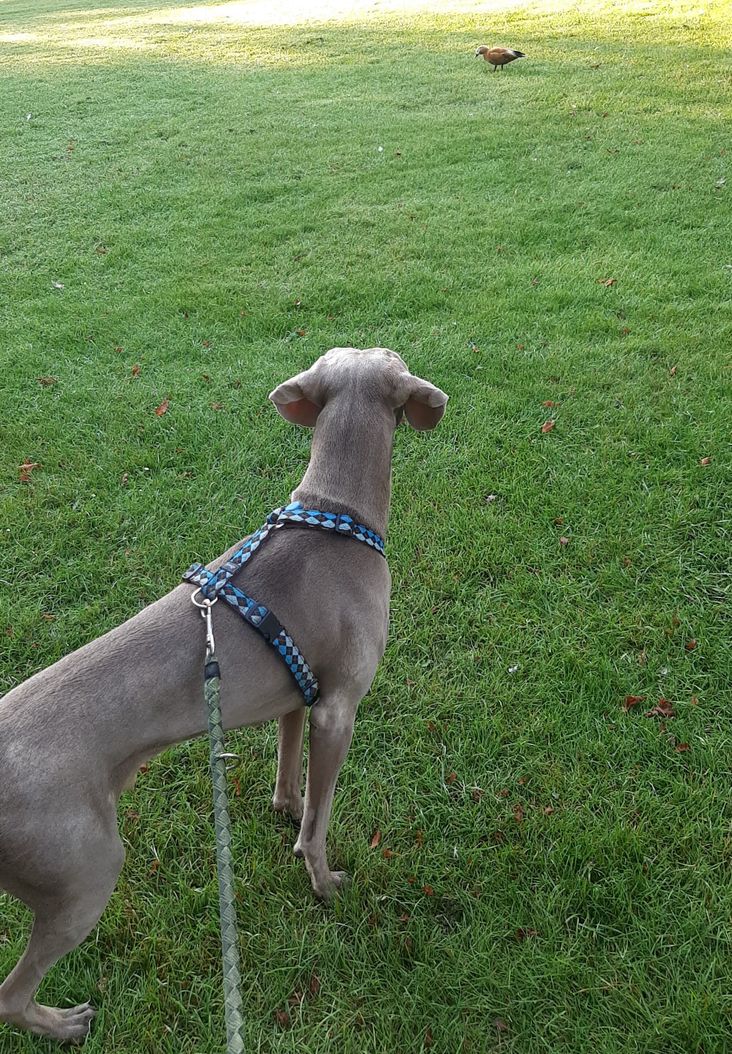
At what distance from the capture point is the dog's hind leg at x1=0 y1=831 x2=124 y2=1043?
6.61ft

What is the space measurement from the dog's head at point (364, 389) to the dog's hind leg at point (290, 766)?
3.95ft

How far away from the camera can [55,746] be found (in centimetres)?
193

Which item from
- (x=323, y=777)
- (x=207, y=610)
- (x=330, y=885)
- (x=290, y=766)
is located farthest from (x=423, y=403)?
(x=330, y=885)

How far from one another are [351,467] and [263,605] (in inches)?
26.1

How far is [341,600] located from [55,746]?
0.98 metres

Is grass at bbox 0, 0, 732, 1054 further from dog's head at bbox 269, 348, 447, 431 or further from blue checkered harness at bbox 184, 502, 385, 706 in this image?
dog's head at bbox 269, 348, 447, 431

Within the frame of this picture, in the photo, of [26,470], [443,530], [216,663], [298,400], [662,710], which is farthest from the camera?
[26,470]

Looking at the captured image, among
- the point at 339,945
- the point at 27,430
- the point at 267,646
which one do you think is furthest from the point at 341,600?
the point at 27,430

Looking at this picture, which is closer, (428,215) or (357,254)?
(357,254)

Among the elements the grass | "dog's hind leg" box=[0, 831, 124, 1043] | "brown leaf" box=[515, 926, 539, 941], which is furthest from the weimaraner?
"brown leaf" box=[515, 926, 539, 941]

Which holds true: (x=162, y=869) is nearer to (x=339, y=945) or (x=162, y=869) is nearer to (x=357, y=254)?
(x=339, y=945)

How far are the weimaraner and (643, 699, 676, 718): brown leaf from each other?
143 centimetres

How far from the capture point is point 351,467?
2.68 meters

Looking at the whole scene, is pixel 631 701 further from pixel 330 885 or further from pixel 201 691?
pixel 201 691
